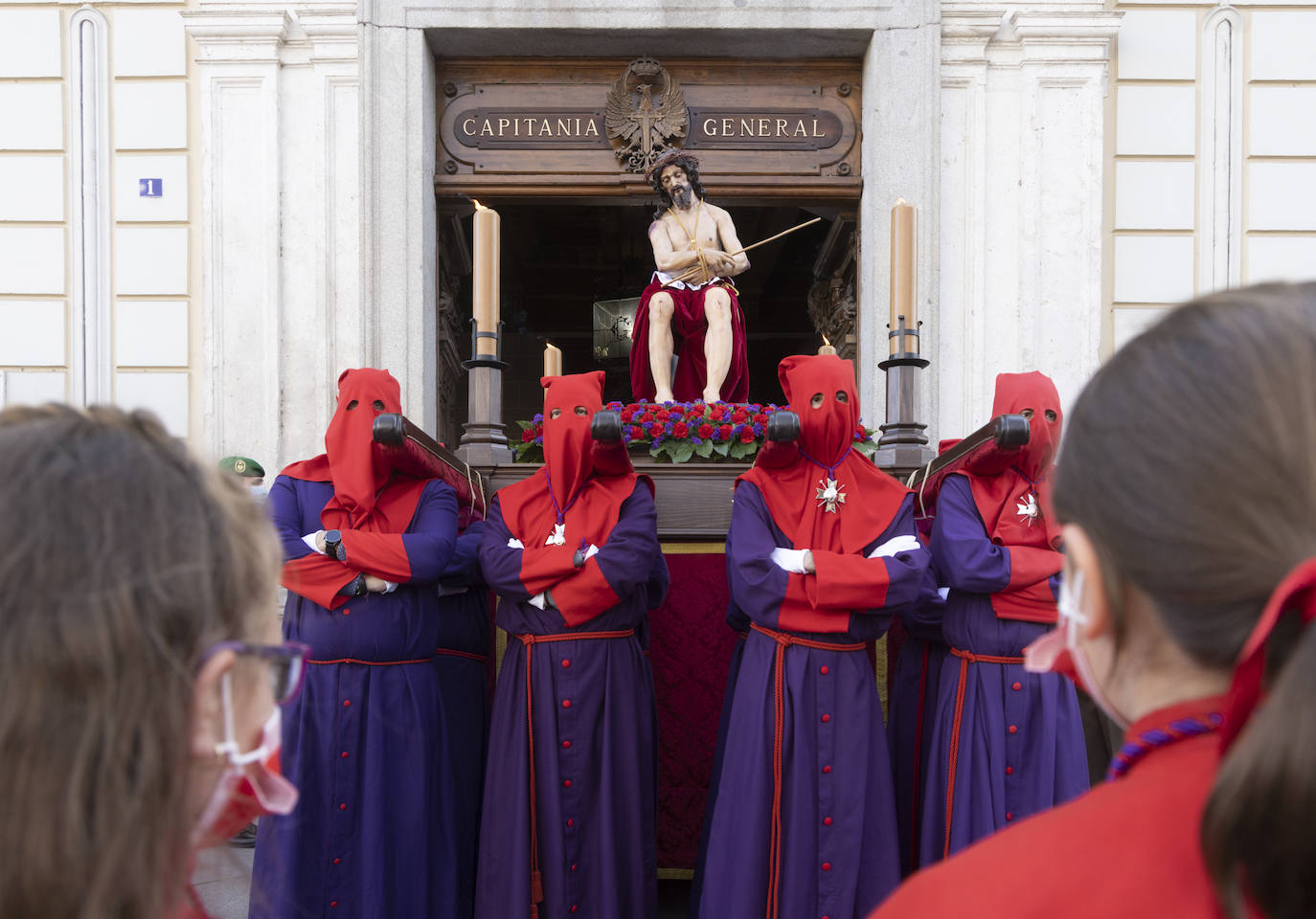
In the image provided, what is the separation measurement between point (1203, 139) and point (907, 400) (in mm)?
4310

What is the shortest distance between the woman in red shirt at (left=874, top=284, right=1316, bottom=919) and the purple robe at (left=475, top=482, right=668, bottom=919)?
106 inches

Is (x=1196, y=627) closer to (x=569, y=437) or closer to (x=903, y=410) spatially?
(x=569, y=437)

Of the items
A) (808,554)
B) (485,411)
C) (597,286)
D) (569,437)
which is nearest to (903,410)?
(808,554)

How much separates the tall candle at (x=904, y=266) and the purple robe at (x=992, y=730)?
3.38ft

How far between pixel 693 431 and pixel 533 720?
61.2 inches

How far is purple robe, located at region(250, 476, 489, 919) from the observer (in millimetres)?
3539

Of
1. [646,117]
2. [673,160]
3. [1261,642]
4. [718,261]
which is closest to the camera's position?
[1261,642]

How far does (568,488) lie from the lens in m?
3.87

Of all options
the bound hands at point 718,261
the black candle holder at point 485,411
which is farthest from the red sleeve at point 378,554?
the bound hands at point 718,261

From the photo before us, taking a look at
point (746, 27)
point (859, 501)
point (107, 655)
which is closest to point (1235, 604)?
point (107, 655)

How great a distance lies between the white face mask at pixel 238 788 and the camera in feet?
3.49

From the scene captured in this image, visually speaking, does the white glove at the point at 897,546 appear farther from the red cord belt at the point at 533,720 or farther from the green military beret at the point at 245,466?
the green military beret at the point at 245,466

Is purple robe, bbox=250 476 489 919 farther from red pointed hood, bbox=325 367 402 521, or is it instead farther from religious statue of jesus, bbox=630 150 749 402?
religious statue of jesus, bbox=630 150 749 402

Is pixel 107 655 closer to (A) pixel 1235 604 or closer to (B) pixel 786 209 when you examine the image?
(A) pixel 1235 604
